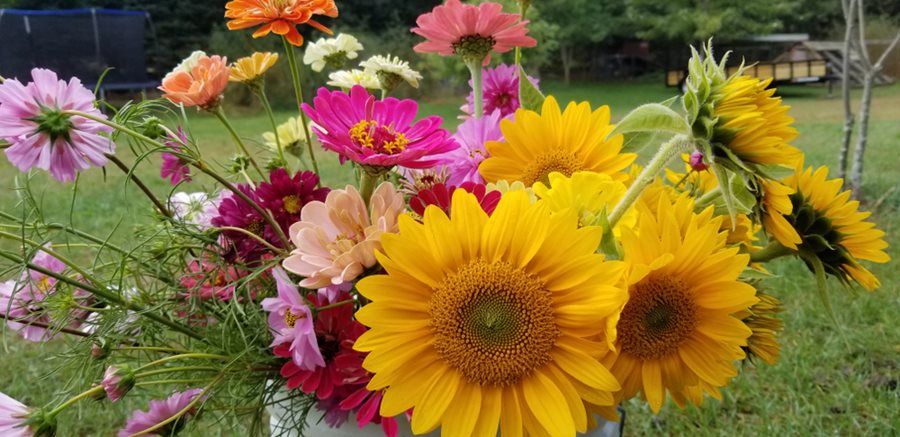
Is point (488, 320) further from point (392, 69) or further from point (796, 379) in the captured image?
point (796, 379)

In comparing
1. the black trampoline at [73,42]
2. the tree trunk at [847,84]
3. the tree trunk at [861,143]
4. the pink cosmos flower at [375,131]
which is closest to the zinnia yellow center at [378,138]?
the pink cosmos flower at [375,131]

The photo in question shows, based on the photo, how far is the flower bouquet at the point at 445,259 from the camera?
40 centimetres

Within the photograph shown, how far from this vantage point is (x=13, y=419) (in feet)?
1.51

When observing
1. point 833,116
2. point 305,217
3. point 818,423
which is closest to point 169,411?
point 305,217

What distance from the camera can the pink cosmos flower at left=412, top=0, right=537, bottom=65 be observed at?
62 cm

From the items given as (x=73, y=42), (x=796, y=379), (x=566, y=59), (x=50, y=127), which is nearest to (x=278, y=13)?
(x=50, y=127)

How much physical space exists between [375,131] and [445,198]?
0.22 feet

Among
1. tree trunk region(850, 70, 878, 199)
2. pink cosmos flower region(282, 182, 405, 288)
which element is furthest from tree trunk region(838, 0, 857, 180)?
pink cosmos flower region(282, 182, 405, 288)

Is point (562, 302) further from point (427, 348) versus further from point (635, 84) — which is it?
point (635, 84)

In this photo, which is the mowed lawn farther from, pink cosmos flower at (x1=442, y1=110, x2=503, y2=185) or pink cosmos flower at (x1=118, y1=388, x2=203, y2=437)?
pink cosmos flower at (x1=442, y1=110, x2=503, y2=185)

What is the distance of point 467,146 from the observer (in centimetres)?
59

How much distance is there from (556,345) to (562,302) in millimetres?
24

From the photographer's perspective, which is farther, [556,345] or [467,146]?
[467,146]

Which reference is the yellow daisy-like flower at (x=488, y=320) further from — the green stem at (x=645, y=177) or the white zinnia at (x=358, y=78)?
the white zinnia at (x=358, y=78)
